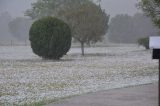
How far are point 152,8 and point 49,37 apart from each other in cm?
1295

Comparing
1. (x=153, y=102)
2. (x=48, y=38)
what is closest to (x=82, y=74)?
(x=153, y=102)

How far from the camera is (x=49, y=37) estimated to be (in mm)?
32562

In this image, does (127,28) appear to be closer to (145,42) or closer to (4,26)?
(4,26)

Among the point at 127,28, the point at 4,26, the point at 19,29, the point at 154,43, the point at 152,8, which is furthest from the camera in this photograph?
the point at 4,26

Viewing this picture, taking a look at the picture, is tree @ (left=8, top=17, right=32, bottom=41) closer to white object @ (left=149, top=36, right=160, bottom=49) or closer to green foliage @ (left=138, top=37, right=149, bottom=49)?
green foliage @ (left=138, top=37, right=149, bottom=49)

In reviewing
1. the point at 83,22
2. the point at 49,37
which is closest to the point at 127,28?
the point at 83,22

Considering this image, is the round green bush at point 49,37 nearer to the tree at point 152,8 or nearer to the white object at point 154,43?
the tree at point 152,8

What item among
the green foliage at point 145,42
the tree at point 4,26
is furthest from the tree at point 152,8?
the tree at point 4,26

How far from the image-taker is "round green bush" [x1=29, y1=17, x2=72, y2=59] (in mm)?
32500

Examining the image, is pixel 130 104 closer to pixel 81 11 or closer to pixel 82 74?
pixel 82 74

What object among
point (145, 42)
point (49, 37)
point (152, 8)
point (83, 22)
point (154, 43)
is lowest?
point (145, 42)

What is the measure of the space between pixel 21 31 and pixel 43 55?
395ft

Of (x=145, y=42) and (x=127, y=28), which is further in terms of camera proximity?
(x=127, y=28)

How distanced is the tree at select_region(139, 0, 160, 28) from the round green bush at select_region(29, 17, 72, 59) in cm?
1242
